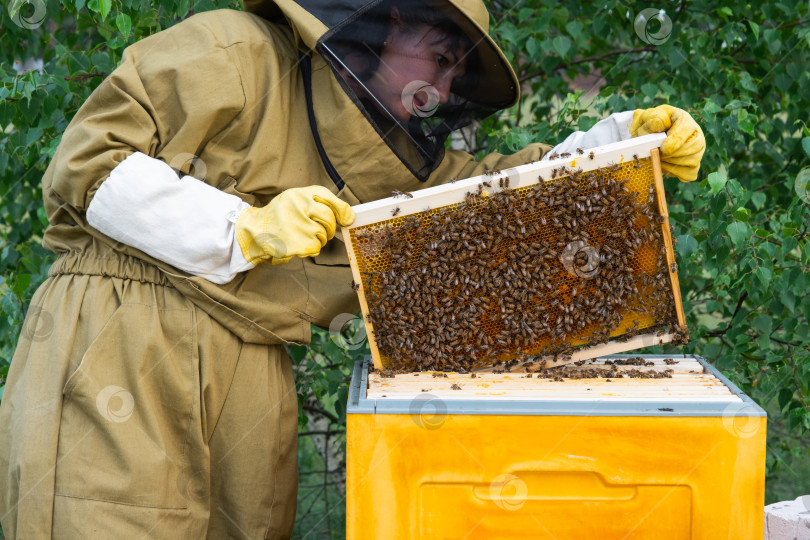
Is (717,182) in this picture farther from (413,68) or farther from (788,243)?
(413,68)

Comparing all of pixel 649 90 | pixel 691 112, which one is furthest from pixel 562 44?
pixel 691 112

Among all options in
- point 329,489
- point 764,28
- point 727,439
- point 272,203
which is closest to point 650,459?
point 727,439

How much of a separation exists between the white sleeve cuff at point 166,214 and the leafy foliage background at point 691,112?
0.91m

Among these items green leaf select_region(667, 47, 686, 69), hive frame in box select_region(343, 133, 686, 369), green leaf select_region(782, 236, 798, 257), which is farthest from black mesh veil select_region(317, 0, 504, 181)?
green leaf select_region(782, 236, 798, 257)

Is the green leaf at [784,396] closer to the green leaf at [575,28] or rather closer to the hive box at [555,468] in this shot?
the hive box at [555,468]

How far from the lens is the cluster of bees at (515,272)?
2.45 meters

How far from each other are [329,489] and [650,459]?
11.6 ft

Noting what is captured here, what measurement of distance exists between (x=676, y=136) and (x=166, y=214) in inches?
69.1

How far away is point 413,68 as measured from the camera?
2.70 m

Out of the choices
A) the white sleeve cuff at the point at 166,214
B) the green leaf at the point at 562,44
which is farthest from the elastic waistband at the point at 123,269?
the green leaf at the point at 562,44

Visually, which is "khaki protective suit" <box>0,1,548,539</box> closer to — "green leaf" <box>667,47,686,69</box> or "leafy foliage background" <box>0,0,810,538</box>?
"leafy foliage background" <box>0,0,810,538</box>

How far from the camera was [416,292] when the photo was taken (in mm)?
2504

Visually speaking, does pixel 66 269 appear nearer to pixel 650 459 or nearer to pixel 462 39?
pixel 462 39

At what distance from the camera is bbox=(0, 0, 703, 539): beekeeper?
93.4 inches
